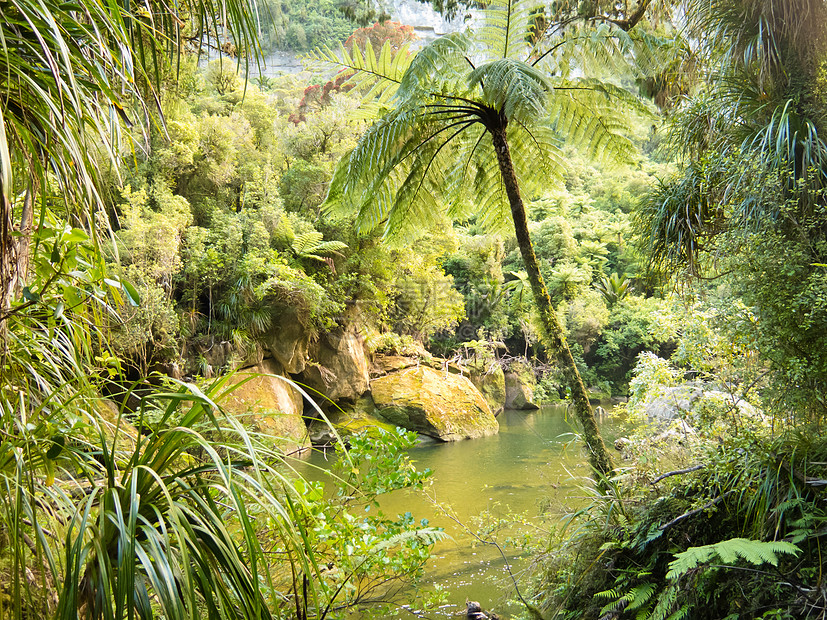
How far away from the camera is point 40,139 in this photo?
1.05m

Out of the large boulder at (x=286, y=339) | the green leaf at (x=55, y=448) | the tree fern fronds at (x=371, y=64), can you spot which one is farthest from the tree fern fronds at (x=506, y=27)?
the large boulder at (x=286, y=339)

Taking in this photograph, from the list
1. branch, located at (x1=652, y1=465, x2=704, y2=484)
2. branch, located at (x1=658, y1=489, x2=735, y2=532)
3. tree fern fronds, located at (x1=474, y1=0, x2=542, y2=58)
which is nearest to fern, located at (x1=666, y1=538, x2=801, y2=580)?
branch, located at (x1=658, y1=489, x2=735, y2=532)

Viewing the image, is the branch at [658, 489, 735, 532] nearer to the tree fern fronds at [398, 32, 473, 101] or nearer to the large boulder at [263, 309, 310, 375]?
the tree fern fronds at [398, 32, 473, 101]

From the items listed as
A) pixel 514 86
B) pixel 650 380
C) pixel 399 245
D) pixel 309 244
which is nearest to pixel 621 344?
pixel 309 244

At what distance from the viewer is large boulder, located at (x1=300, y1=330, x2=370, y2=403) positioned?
32.2ft

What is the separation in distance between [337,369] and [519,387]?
590 centimetres

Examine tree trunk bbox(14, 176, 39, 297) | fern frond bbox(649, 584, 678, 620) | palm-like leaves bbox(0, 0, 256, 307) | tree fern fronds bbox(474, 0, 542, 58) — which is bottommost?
fern frond bbox(649, 584, 678, 620)

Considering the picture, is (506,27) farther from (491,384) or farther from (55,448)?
(491,384)

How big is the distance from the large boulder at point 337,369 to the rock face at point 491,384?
11.2 ft

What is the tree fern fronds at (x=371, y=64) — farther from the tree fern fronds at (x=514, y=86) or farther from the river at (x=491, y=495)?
the river at (x=491, y=495)

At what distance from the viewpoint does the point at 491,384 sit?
13.1 metres

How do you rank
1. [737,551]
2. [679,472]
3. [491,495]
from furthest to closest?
[491,495]
[679,472]
[737,551]

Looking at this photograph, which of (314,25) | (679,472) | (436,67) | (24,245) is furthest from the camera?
(314,25)

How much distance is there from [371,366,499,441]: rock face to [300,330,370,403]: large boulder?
47 cm
